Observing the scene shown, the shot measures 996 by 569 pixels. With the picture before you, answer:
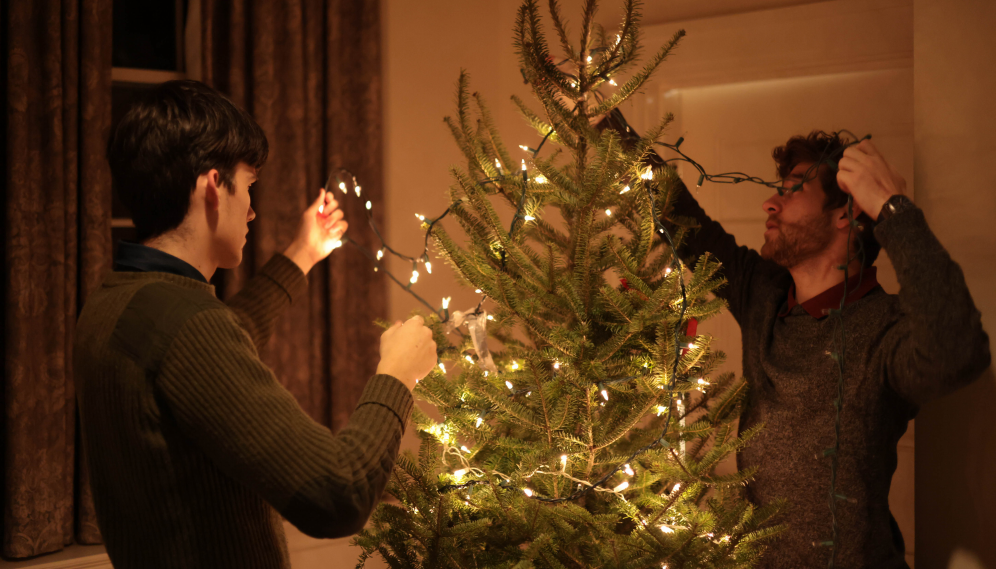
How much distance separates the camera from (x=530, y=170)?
4.35ft

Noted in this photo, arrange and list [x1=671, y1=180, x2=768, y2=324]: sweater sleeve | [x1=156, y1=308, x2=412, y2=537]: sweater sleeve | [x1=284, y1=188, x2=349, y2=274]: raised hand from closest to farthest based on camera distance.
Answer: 1. [x1=156, y1=308, x2=412, y2=537]: sweater sleeve
2. [x1=284, y1=188, x2=349, y2=274]: raised hand
3. [x1=671, y1=180, x2=768, y2=324]: sweater sleeve

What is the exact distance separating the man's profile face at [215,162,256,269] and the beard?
45.0 inches

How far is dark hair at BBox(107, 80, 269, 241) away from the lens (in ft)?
3.20

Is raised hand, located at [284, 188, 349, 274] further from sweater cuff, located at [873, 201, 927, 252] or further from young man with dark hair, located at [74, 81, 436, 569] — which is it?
sweater cuff, located at [873, 201, 927, 252]

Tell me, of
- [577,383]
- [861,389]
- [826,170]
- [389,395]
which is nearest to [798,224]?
[826,170]

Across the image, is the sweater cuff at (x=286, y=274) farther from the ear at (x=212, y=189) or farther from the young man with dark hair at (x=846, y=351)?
the young man with dark hair at (x=846, y=351)

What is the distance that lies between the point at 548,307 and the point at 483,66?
1.83 meters

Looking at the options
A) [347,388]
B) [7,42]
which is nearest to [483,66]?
[347,388]

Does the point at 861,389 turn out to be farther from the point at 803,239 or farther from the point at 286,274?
the point at 286,274

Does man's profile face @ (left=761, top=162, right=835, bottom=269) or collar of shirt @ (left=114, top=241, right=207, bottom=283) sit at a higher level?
man's profile face @ (left=761, top=162, right=835, bottom=269)

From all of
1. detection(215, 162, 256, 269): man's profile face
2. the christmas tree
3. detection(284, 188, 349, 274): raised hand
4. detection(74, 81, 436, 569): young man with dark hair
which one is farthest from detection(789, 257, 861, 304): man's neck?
detection(215, 162, 256, 269): man's profile face

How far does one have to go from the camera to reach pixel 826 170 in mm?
1546

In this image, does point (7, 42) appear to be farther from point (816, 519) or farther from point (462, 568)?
point (816, 519)

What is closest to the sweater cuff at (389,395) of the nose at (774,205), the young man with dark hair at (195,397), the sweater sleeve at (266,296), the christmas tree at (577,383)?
the young man with dark hair at (195,397)
